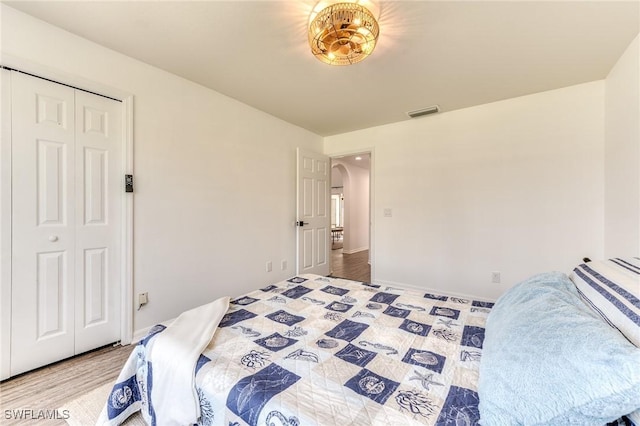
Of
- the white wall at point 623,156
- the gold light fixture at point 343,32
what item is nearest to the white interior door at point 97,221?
the gold light fixture at point 343,32

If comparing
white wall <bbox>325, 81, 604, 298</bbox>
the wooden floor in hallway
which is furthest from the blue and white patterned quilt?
the wooden floor in hallway

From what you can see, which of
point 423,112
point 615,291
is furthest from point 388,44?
point 615,291

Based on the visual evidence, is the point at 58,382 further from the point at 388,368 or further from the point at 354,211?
the point at 354,211

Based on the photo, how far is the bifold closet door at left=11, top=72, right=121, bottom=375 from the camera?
1.71 m

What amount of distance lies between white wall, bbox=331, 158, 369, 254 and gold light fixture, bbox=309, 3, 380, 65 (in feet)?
15.1

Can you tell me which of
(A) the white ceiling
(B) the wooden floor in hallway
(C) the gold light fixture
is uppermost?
(A) the white ceiling

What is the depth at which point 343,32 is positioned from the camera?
1.53 m

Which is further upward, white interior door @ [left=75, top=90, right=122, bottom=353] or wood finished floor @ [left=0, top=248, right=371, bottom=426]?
white interior door @ [left=75, top=90, right=122, bottom=353]

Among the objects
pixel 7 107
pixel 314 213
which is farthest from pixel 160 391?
pixel 314 213

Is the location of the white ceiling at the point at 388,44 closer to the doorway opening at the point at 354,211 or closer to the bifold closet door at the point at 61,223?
the bifold closet door at the point at 61,223

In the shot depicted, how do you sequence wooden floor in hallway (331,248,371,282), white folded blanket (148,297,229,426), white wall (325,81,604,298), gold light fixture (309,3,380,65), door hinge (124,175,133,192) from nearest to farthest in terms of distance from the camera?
white folded blanket (148,297,229,426) < gold light fixture (309,3,380,65) < door hinge (124,175,133,192) < white wall (325,81,604,298) < wooden floor in hallway (331,248,371,282)

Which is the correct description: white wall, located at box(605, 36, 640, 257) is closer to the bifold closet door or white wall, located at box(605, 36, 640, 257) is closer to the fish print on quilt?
the fish print on quilt

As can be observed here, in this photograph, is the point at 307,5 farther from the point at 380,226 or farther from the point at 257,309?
the point at 380,226

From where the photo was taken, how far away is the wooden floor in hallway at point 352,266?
4434 millimetres
